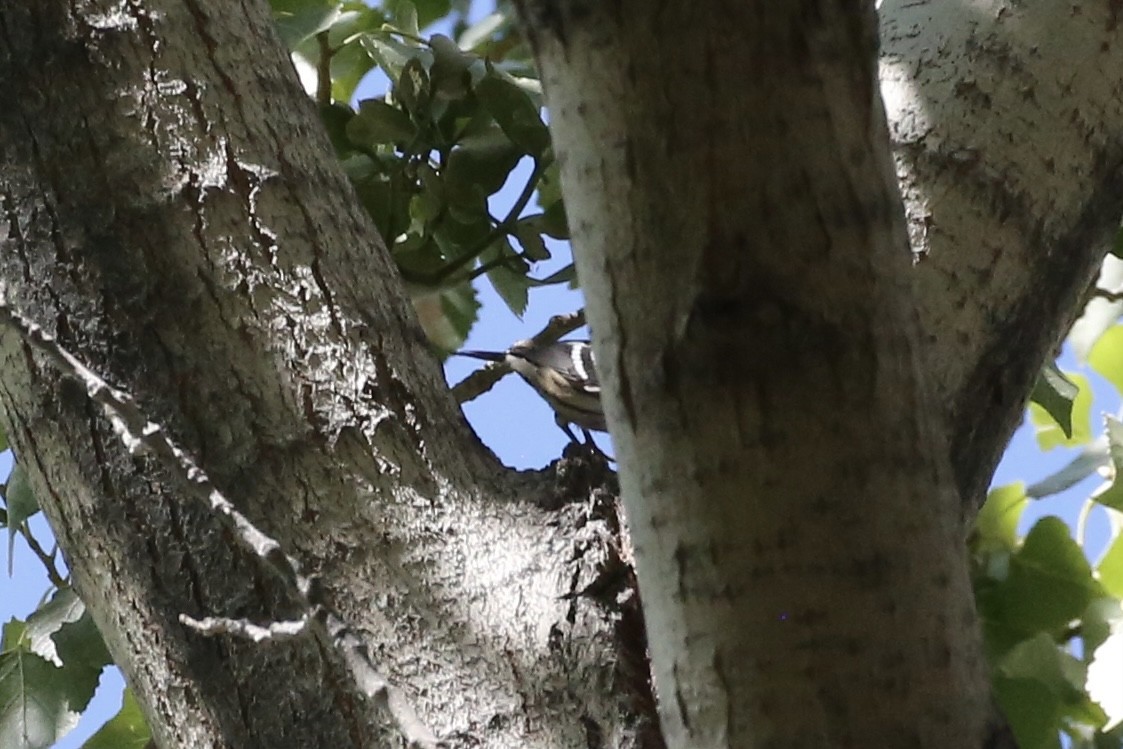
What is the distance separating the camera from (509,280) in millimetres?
869

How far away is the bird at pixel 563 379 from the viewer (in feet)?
2.93

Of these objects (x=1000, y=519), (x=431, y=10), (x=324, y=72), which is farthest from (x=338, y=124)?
(x=1000, y=519)

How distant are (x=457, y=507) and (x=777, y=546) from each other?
228mm

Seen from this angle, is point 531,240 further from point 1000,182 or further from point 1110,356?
point 1110,356

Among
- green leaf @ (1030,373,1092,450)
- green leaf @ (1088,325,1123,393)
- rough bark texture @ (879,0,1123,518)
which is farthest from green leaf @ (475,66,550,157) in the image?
green leaf @ (1088,325,1123,393)

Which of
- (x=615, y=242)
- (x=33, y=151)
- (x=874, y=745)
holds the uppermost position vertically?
(x=33, y=151)

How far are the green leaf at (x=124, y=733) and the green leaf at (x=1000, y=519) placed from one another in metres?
0.54

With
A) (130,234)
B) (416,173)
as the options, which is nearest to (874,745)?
(130,234)

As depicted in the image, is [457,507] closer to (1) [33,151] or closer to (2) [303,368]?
(2) [303,368]

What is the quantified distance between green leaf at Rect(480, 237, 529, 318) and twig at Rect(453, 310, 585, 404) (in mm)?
24

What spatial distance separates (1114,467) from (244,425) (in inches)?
21.5

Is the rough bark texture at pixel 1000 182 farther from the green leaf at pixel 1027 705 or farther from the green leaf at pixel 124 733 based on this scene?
the green leaf at pixel 124 733

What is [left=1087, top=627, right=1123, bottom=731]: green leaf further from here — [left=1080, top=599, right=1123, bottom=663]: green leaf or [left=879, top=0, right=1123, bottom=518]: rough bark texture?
[left=879, top=0, right=1123, bottom=518]: rough bark texture

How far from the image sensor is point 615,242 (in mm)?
345
